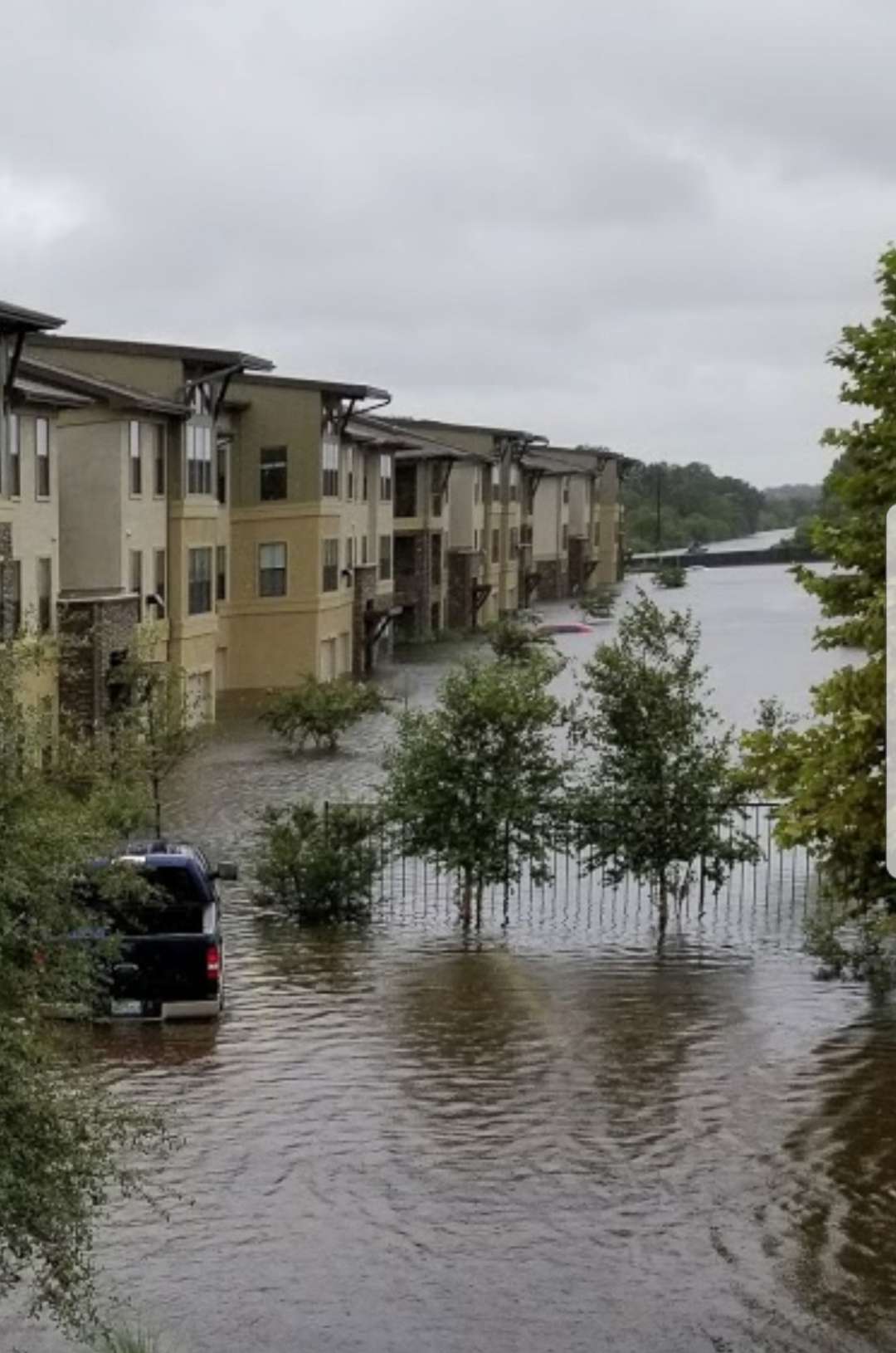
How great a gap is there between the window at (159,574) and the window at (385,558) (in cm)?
1981

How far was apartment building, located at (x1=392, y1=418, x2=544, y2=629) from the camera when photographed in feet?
250

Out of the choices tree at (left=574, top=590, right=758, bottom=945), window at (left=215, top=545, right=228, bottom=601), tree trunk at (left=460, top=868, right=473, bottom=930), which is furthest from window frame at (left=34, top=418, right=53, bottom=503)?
tree at (left=574, top=590, right=758, bottom=945)

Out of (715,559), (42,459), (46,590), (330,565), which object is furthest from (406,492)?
(715,559)

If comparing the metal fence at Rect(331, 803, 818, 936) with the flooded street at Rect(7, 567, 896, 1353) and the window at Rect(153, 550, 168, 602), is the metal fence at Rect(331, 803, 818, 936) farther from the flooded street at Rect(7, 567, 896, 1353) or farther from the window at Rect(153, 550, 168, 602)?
the window at Rect(153, 550, 168, 602)

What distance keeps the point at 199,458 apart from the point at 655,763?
26.0m

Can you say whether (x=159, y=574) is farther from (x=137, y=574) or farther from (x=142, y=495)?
(x=142, y=495)

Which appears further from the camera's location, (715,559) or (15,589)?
(715,559)

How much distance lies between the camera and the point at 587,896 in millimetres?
25766

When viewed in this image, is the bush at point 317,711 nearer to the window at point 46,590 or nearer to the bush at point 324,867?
the window at point 46,590

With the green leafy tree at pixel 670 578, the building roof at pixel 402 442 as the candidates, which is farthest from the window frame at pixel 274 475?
the green leafy tree at pixel 670 578

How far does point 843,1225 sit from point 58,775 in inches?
228

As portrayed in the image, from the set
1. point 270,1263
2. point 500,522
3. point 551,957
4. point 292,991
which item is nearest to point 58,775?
point 270,1263

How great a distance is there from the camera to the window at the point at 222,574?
50.4 metres

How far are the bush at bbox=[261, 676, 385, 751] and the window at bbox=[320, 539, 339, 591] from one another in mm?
11721
